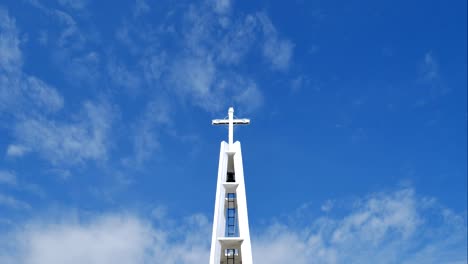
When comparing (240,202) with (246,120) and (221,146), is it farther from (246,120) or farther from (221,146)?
(246,120)

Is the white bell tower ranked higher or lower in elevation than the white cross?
lower

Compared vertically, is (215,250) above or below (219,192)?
below

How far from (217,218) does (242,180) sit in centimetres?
285

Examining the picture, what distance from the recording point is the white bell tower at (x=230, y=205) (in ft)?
84.2

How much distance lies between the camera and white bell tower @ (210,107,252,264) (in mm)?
25672

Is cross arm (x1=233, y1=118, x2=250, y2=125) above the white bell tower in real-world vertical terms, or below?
above

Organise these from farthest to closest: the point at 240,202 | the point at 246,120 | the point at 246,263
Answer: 1. the point at 246,120
2. the point at 240,202
3. the point at 246,263

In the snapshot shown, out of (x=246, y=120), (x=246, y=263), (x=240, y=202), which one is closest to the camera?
(x=246, y=263)

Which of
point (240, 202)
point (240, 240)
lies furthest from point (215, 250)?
point (240, 202)

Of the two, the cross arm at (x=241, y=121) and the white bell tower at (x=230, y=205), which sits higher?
the cross arm at (x=241, y=121)

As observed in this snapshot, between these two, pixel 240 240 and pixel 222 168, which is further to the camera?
pixel 222 168

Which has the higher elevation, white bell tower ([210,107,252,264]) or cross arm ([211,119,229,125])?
cross arm ([211,119,229,125])

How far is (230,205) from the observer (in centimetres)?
2989

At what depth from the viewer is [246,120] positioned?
30750mm
